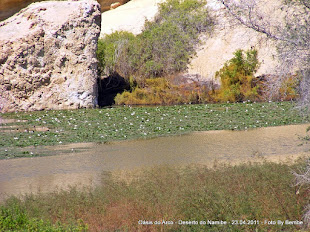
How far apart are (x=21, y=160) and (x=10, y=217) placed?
536 centimetres

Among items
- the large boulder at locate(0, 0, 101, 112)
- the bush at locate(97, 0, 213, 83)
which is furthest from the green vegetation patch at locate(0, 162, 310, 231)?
the bush at locate(97, 0, 213, 83)

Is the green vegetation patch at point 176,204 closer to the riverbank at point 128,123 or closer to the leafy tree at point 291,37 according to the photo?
the leafy tree at point 291,37

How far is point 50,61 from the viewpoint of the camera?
22.7 meters

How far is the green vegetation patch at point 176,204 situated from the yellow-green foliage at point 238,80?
14.9 meters

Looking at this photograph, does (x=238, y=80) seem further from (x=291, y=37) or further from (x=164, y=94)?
(x=291, y=37)

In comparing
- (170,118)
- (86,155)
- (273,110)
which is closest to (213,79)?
(273,110)

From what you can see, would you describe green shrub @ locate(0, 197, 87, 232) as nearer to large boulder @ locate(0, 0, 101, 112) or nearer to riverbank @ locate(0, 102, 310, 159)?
riverbank @ locate(0, 102, 310, 159)

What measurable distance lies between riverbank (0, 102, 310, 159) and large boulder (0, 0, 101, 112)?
2.64 meters

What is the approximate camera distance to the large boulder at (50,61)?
22203mm

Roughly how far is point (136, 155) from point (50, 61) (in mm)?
12278

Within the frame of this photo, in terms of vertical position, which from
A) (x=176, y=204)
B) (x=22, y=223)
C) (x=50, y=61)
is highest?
(x=50, y=61)

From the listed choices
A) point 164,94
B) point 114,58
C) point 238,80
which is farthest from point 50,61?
point 238,80

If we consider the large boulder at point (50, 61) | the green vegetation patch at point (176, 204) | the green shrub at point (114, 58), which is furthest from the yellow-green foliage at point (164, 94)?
the green vegetation patch at point (176, 204)

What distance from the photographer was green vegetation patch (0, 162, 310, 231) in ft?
20.8
